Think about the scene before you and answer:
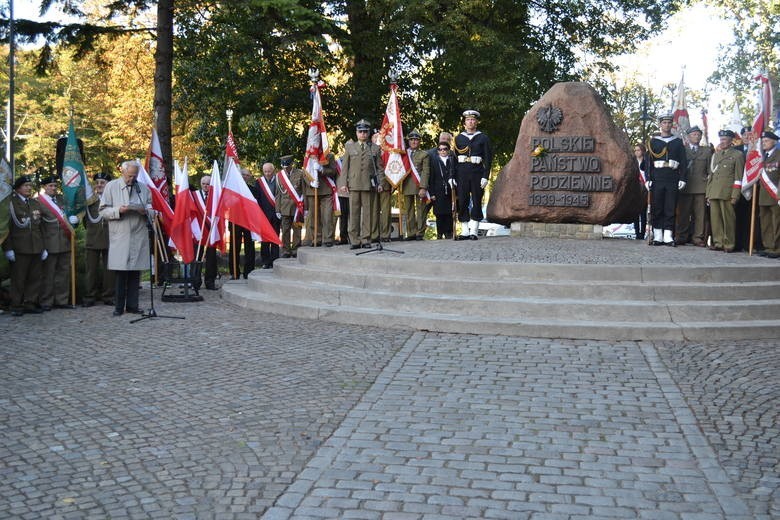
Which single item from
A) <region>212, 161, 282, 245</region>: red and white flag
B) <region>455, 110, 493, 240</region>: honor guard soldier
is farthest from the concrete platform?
<region>455, 110, 493, 240</region>: honor guard soldier

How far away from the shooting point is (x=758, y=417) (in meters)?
5.75

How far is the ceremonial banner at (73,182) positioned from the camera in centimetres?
1217

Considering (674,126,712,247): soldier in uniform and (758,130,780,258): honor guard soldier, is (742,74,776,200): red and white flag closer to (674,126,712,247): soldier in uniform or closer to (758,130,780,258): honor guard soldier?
(758,130,780,258): honor guard soldier

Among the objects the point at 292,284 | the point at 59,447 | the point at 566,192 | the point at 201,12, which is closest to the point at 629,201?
the point at 566,192

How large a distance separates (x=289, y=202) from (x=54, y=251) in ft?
18.6

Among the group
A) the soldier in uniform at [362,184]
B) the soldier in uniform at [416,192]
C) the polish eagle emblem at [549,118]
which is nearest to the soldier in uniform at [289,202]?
the soldier in uniform at [416,192]

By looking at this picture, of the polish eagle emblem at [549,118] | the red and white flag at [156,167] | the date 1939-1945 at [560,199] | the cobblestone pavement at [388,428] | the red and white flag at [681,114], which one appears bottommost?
the cobblestone pavement at [388,428]

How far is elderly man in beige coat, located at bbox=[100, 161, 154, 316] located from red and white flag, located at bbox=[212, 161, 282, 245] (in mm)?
1632

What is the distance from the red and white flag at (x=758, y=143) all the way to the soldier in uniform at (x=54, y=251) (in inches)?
420

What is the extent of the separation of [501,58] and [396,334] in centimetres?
1426

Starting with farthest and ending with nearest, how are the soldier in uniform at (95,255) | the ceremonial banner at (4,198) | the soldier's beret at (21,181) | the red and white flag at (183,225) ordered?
the soldier in uniform at (95,255) → the red and white flag at (183,225) → the soldier's beret at (21,181) → the ceremonial banner at (4,198)

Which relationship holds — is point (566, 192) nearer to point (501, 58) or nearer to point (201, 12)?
point (501, 58)

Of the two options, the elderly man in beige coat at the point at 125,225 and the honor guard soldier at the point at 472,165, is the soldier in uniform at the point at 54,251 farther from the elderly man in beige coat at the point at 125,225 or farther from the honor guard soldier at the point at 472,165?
the honor guard soldier at the point at 472,165

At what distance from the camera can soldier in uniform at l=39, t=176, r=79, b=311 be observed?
11.5 meters
